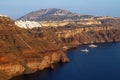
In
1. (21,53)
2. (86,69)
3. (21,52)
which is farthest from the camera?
(86,69)

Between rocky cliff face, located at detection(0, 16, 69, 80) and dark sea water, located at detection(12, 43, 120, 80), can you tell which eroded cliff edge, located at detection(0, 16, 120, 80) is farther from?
dark sea water, located at detection(12, 43, 120, 80)

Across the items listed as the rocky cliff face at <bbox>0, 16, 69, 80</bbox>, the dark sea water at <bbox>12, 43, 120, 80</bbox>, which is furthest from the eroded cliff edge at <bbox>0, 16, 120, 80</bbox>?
the dark sea water at <bbox>12, 43, 120, 80</bbox>

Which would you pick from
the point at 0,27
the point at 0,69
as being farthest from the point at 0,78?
the point at 0,27

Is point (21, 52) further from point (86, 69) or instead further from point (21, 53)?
point (86, 69)

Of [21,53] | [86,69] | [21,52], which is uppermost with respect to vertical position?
[21,52]

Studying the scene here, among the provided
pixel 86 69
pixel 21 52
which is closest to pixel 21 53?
pixel 21 52

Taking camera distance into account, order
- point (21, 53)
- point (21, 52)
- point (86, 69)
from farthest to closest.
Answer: point (86, 69) → point (21, 52) → point (21, 53)
